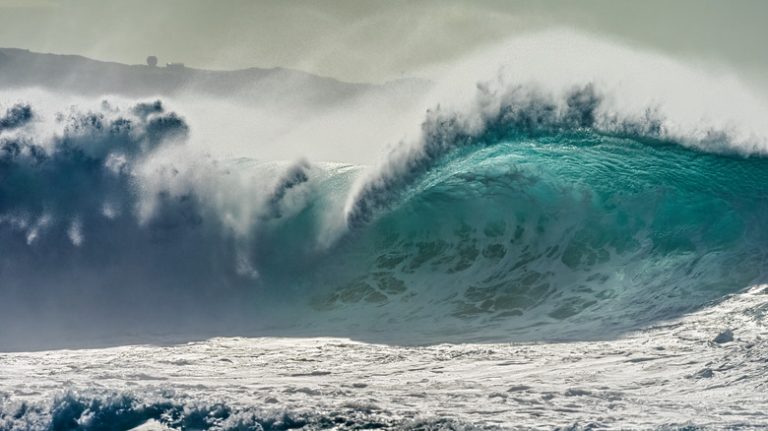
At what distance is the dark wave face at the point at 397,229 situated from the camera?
14969 millimetres

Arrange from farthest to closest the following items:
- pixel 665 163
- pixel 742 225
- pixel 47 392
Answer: pixel 665 163, pixel 742 225, pixel 47 392

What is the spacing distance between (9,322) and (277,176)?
21.2ft

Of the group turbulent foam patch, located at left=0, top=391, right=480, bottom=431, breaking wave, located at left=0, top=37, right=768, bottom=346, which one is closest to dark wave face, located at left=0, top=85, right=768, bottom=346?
breaking wave, located at left=0, top=37, right=768, bottom=346

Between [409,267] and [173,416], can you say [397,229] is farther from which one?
[173,416]

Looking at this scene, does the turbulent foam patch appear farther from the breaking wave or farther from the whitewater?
the breaking wave

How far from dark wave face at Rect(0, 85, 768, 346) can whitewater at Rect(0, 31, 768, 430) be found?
50mm

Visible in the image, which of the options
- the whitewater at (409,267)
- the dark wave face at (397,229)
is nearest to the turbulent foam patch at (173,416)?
the whitewater at (409,267)

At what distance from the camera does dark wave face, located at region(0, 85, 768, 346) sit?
15.0m

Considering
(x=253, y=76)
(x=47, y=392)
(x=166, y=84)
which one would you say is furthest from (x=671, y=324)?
(x=166, y=84)

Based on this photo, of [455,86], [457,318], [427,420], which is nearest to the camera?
[427,420]

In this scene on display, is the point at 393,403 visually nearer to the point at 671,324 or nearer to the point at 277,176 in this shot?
the point at 671,324

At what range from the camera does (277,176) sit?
66.0 ft

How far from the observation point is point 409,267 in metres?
16.9

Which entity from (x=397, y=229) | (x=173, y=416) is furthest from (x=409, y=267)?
(x=173, y=416)
